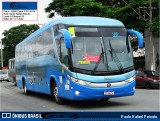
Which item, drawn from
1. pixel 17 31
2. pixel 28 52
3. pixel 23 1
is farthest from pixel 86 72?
pixel 17 31

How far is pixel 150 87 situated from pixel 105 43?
13305 mm

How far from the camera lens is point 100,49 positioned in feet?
37.7

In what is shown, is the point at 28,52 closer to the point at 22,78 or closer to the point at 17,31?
the point at 22,78

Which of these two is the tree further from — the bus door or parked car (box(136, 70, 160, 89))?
the bus door

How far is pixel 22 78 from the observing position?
20.0m

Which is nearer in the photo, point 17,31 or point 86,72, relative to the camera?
point 86,72

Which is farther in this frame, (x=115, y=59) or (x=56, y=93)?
(x=56, y=93)

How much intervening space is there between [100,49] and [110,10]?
20692 millimetres

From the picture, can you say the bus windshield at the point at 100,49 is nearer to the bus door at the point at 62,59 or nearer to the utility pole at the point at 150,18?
the bus door at the point at 62,59

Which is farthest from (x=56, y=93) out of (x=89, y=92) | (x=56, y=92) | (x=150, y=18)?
(x=150, y=18)

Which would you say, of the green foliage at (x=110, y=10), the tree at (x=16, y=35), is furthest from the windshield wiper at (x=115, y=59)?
the tree at (x=16, y=35)

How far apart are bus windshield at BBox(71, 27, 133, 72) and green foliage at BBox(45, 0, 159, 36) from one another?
1646 centimetres

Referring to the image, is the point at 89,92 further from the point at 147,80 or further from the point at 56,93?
the point at 147,80

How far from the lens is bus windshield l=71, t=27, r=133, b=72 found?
444 inches
